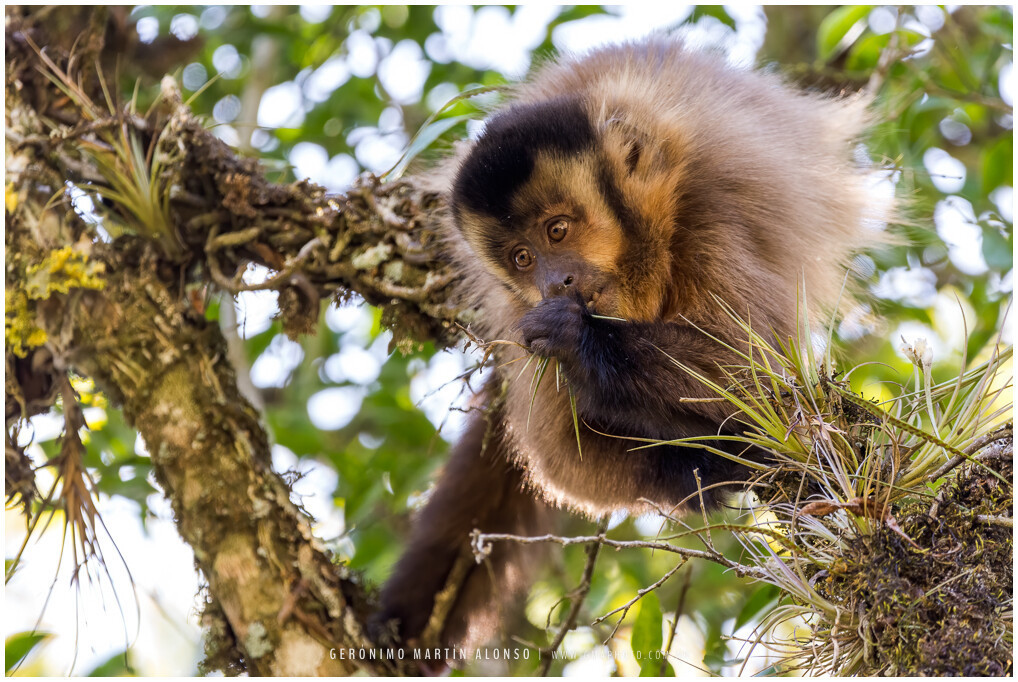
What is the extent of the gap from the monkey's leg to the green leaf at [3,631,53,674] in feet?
4.00

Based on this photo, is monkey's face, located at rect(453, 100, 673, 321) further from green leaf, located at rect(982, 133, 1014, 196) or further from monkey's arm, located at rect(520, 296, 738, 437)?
green leaf, located at rect(982, 133, 1014, 196)

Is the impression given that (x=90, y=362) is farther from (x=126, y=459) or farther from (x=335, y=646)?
(x=335, y=646)

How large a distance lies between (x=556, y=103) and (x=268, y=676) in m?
2.18

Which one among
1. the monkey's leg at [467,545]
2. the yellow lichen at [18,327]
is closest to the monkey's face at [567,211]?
the monkey's leg at [467,545]

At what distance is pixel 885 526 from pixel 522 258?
164 centimetres

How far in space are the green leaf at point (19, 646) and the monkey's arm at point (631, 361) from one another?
186 centimetres

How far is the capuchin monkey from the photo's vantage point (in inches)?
106

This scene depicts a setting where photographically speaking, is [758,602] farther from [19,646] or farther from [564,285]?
[19,646]

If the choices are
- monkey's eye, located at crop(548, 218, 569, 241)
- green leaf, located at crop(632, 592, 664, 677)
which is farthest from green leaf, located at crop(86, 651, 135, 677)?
monkey's eye, located at crop(548, 218, 569, 241)

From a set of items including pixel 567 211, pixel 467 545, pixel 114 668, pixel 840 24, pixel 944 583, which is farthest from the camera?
pixel 840 24

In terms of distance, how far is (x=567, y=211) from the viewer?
3.02 m

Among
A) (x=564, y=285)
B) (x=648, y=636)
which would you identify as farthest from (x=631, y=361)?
(x=648, y=636)

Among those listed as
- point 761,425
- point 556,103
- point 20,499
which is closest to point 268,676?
point 20,499

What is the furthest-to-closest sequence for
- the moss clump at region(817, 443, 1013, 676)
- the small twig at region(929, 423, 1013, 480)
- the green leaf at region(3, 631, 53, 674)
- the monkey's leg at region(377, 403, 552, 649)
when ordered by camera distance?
the monkey's leg at region(377, 403, 552, 649) → the green leaf at region(3, 631, 53, 674) → the small twig at region(929, 423, 1013, 480) → the moss clump at region(817, 443, 1013, 676)
